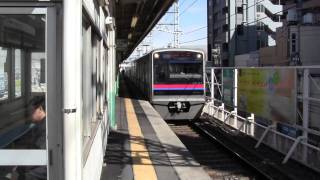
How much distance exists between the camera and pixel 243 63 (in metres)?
68.4

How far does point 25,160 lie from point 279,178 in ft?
22.4

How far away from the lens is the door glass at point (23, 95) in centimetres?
351

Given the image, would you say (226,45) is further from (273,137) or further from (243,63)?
(273,137)

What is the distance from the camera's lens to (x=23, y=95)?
3.66 meters

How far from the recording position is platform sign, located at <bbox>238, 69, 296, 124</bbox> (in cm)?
1136

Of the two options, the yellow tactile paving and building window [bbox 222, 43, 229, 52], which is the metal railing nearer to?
the yellow tactile paving

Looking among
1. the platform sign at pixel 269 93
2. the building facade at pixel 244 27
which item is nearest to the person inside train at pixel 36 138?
the platform sign at pixel 269 93

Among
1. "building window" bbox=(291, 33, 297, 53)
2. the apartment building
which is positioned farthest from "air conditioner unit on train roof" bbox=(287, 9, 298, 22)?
"building window" bbox=(291, 33, 297, 53)

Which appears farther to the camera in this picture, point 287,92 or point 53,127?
point 287,92

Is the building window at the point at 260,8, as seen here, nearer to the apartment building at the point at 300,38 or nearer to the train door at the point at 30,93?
the apartment building at the point at 300,38

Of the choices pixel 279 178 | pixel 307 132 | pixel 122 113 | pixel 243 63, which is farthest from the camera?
pixel 243 63

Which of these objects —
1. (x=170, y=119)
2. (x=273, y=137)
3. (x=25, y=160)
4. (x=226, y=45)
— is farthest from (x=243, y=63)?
(x=25, y=160)

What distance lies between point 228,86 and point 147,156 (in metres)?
8.32

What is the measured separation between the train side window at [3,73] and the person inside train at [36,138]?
199mm
